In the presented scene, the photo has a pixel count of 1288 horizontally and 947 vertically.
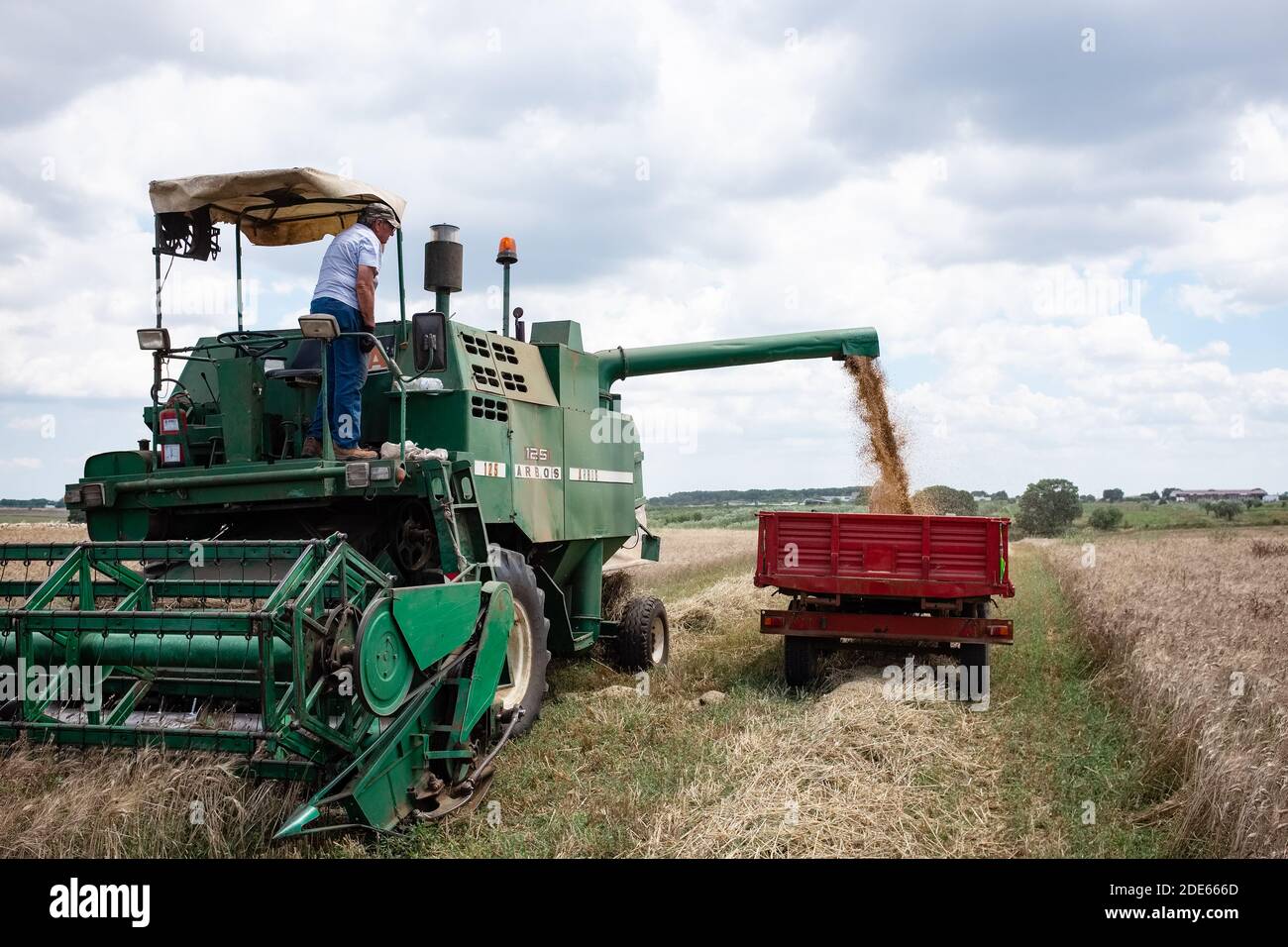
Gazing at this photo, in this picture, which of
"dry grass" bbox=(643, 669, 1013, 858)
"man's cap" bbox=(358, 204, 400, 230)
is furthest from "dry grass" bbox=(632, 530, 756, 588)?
"man's cap" bbox=(358, 204, 400, 230)

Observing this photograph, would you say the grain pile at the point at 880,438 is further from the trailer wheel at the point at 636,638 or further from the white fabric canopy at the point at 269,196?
the white fabric canopy at the point at 269,196

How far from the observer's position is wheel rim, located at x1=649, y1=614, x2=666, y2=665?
9.71 m

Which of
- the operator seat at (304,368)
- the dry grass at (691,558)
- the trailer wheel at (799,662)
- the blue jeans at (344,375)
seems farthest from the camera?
the dry grass at (691,558)

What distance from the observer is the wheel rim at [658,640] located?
971 cm

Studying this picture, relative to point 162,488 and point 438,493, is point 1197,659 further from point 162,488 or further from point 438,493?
point 162,488

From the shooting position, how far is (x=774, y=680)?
9023 mm

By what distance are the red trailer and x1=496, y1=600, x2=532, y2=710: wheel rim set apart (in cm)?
232

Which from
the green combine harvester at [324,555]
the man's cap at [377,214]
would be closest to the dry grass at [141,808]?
the green combine harvester at [324,555]

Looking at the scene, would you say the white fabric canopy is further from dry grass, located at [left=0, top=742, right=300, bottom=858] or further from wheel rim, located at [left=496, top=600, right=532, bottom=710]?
dry grass, located at [left=0, top=742, right=300, bottom=858]

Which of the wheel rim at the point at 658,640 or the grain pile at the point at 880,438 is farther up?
the grain pile at the point at 880,438

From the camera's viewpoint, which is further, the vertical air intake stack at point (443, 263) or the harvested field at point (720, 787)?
the vertical air intake stack at point (443, 263)

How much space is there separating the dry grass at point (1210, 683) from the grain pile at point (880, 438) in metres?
2.33

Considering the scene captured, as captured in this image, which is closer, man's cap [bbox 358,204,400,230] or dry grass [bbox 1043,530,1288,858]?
dry grass [bbox 1043,530,1288,858]

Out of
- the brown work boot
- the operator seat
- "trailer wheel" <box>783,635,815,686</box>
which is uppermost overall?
the operator seat
